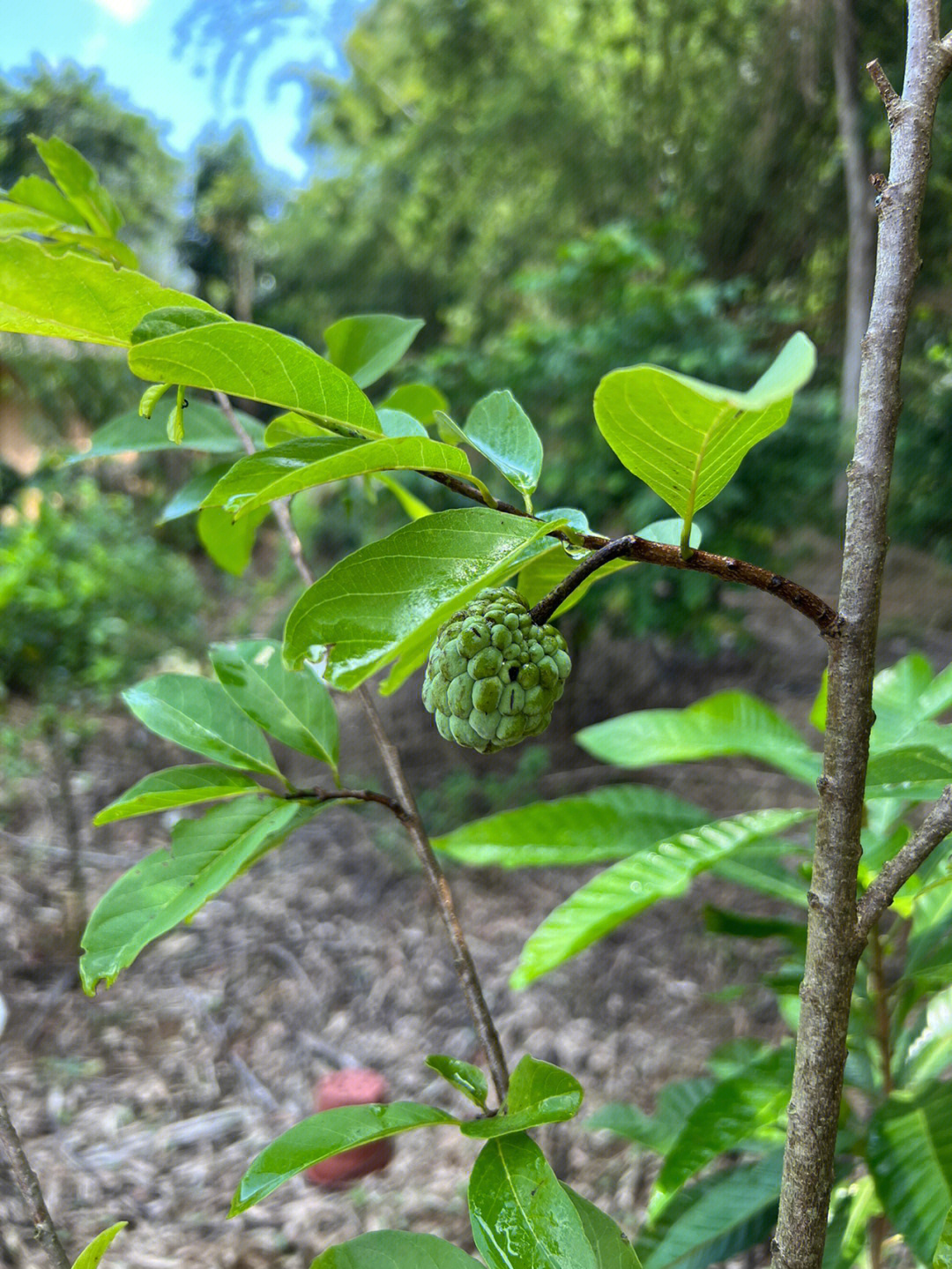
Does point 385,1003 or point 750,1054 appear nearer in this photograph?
point 750,1054

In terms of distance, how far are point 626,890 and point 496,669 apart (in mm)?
331

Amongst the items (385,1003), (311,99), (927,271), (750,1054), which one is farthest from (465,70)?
(750,1054)

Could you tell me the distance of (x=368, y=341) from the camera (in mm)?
513

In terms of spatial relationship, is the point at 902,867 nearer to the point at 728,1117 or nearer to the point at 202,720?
the point at 202,720

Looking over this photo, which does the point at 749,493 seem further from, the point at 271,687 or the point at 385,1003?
the point at 271,687

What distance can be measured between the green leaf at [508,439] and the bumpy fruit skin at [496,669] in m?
0.05

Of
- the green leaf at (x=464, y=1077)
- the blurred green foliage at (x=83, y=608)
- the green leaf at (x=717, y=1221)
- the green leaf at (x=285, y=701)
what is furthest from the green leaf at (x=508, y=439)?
the blurred green foliage at (x=83, y=608)

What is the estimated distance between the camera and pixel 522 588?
38 cm

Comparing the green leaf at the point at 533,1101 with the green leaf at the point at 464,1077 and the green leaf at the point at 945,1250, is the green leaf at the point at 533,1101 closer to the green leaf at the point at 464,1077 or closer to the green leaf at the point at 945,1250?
the green leaf at the point at 464,1077

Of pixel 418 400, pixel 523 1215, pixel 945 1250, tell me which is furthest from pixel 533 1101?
pixel 418 400

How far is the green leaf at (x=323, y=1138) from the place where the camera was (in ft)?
1.08

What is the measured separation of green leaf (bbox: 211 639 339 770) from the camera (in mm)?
440

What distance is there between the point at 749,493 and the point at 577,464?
0.50 metres

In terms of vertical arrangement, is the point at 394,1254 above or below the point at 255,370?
below
